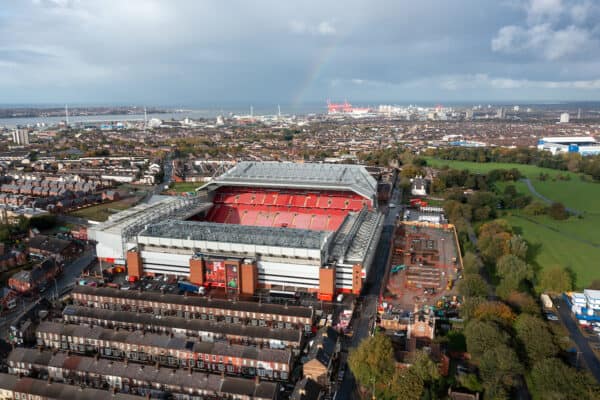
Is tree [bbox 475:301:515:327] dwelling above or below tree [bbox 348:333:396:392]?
above

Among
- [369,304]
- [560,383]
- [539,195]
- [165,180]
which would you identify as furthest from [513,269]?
[165,180]

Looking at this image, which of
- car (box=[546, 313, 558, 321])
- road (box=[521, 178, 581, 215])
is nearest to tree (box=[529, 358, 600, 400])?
car (box=[546, 313, 558, 321])

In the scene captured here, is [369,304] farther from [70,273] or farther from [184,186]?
[184,186]

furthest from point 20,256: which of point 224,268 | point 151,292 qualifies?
point 224,268

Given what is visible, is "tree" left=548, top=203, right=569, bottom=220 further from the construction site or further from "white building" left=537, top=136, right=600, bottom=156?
"white building" left=537, top=136, right=600, bottom=156

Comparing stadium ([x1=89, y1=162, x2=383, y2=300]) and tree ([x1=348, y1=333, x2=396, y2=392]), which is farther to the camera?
stadium ([x1=89, y1=162, x2=383, y2=300])

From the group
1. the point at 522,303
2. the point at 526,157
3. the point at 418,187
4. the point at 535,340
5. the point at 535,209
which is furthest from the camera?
the point at 526,157
